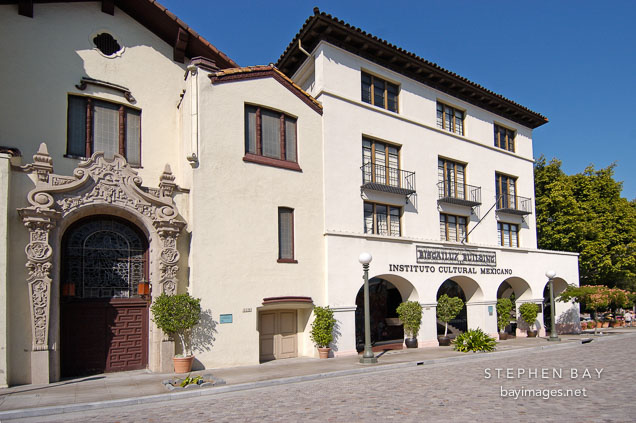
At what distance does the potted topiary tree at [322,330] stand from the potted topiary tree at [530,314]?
13401 millimetres

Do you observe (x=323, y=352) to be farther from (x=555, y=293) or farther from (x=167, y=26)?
(x=555, y=293)

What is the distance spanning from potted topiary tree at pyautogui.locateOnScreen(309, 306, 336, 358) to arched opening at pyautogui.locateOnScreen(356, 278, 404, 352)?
4254 mm

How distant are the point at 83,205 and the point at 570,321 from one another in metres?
27.6

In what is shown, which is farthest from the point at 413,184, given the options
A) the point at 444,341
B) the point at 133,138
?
the point at 133,138

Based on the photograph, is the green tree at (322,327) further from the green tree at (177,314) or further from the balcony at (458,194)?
the balcony at (458,194)

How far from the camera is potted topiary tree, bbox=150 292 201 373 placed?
1461 cm

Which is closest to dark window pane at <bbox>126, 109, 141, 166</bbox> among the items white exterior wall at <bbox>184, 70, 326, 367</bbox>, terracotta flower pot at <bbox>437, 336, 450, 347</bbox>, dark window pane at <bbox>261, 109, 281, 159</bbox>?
white exterior wall at <bbox>184, 70, 326, 367</bbox>

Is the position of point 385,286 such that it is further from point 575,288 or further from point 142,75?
point 142,75

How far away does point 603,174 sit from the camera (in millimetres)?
36875

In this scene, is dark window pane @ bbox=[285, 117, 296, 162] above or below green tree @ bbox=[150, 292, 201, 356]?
above

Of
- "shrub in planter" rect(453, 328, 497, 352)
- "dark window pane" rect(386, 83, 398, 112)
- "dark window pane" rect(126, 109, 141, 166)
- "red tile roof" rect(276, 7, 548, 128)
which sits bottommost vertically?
"shrub in planter" rect(453, 328, 497, 352)

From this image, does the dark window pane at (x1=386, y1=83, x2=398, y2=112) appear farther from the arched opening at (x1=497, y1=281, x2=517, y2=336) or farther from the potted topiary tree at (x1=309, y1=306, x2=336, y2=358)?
the arched opening at (x1=497, y1=281, x2=517, y2=336)

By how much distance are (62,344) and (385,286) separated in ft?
47.3

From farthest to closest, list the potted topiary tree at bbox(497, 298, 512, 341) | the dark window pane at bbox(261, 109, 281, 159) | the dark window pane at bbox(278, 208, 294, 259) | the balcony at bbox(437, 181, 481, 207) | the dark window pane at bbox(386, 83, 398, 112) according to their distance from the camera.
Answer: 1. the potted topiary tree at bbox(497, 298, 512, 341)
2. the balcony at bbox(437, 181, 481, 207)
3. the dark window pane at bbox(386, 83, 398, 112)
4. the dark window pane at bbox(261, 109, 281, 159)
5. the dark window pane at bbox(278, 208, 294, 259)
